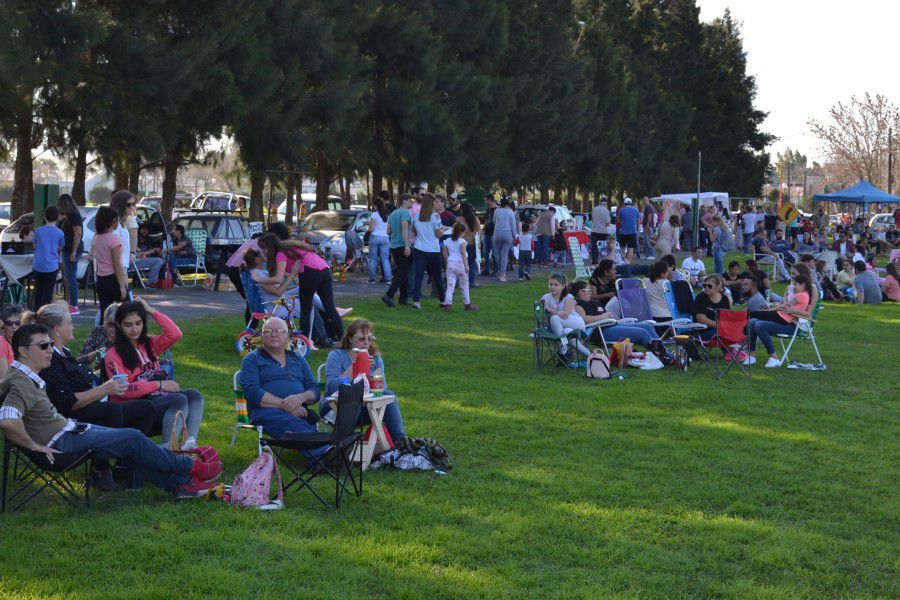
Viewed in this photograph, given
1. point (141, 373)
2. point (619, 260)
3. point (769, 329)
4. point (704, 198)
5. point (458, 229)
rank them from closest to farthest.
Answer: point (141, 373) < point (769, 329) < point (458, 229) < point (619, 260) < point (704, 198)

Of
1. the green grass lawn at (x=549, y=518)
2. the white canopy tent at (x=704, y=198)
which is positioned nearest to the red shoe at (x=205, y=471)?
the green grass lawn at (x=549, y=518)

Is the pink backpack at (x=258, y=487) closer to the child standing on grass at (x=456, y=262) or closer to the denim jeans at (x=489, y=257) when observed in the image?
the child standing on grass at (x=456, y=262)

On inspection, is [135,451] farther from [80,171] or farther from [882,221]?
[882,221]

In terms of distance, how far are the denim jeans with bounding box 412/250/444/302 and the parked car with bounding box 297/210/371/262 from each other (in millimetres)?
7288

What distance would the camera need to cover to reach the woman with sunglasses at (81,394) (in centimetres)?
718

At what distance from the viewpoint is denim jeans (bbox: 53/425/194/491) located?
6859 millimetres

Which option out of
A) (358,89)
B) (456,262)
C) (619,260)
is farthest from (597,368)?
(358,89)

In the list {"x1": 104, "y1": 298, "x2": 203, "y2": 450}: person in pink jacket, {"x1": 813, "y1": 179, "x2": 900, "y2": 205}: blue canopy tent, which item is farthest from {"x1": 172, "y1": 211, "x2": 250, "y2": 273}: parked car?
{"x1": 813, "y1": 179, "x2": 900, "y2": 205}: blue canopy tent

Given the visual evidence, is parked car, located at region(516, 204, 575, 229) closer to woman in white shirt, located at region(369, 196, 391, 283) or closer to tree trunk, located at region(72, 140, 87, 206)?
woman in white shirt, located at region(369, 196, 391, 283)

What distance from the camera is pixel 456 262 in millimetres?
18547

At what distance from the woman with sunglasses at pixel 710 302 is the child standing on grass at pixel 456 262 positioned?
16.4ft

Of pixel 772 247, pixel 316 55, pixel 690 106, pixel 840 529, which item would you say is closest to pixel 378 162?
pixel 316 55

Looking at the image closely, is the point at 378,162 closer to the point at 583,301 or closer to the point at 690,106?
the point at 583,301

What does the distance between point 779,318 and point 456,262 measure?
234 inches
